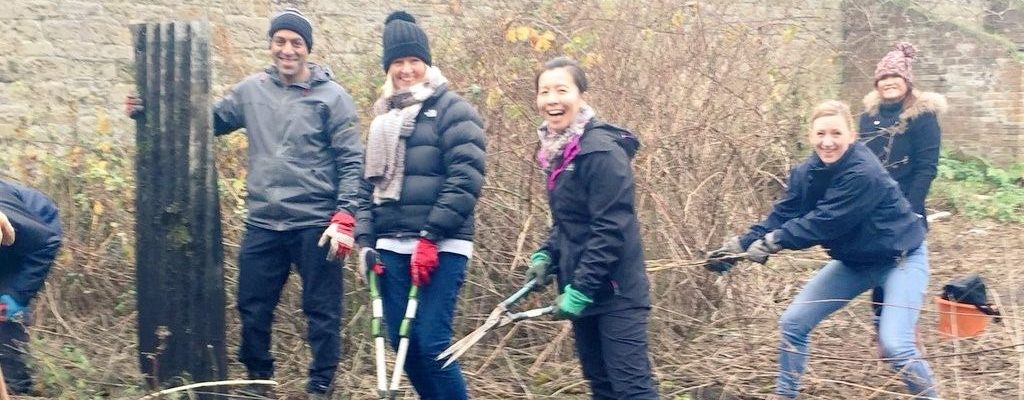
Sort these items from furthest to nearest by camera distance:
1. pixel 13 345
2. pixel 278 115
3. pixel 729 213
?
pixel 729 213, pixel 13 345, pixel 278 115

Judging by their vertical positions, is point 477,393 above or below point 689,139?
below

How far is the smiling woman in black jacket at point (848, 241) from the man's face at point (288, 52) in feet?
6.89

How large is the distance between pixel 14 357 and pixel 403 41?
2543mm

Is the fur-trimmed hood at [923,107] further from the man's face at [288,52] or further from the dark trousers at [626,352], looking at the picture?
the man's face at [288,52]

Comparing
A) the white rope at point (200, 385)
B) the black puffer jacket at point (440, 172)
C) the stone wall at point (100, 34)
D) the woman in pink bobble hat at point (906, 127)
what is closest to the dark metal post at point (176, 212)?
the white rope at point (200, 385)

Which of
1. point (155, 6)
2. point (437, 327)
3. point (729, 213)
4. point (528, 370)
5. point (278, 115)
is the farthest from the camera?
point (155, 6)

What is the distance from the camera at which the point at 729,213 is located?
6.12 m

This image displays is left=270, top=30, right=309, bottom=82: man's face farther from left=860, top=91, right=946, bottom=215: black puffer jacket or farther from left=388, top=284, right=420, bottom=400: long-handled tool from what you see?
left=860, top=91, right=946, bottom=215: black puffer jacket

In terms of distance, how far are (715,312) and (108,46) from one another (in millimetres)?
6544

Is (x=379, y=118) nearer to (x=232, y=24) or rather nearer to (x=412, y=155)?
(x=412, y=155)

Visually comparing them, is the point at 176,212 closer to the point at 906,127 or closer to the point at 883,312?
the point at 883,312

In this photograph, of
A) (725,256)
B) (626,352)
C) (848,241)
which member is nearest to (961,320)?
(848,241)

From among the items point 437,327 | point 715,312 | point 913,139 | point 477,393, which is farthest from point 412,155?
point 913,139

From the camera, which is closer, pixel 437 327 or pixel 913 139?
pixel 437 327
